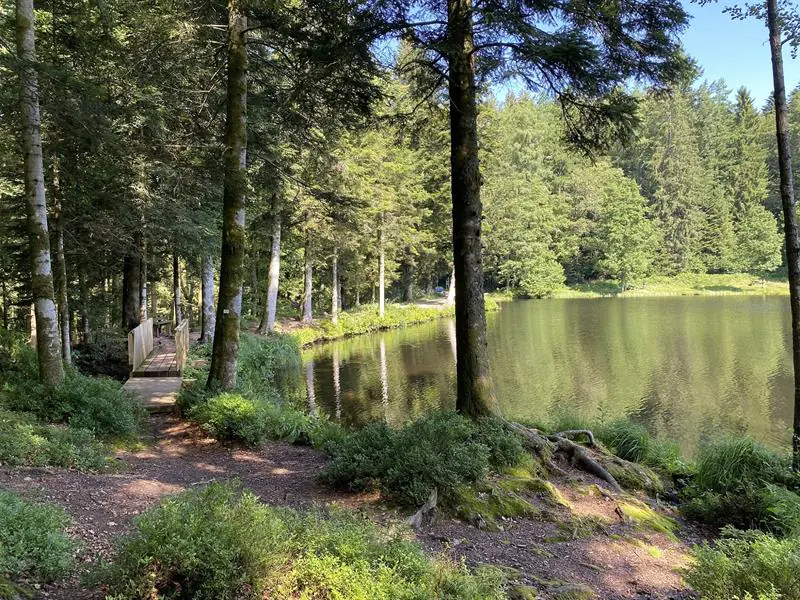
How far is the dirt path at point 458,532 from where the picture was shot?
3879 millimetres

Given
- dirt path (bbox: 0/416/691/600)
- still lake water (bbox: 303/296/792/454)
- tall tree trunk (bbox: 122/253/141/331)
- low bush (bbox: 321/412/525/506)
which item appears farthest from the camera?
tall tree trunk (bbox: 122/253/141/331)

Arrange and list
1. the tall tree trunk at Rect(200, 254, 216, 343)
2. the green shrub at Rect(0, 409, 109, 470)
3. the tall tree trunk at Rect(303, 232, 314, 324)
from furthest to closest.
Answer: the tall tree trunk at Rect(303, 232, 314, 324), the tall tree trunk at Rect(200, 254, 216, 343), the green shrub at Rect(0, 409, 109, 470)

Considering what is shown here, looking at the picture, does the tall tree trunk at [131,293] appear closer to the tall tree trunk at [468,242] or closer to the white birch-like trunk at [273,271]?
the white birch-like trunk at [273,271]

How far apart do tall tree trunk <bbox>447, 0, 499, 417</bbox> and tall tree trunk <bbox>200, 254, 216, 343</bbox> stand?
1048cm

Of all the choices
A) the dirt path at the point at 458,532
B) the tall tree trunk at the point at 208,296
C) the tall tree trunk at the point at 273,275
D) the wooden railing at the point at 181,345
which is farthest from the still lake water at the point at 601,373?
the dirt path at the point at 458,532

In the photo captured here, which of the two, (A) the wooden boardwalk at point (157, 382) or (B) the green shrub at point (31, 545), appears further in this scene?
(A) the wooden boardwalk at point (157, 382)

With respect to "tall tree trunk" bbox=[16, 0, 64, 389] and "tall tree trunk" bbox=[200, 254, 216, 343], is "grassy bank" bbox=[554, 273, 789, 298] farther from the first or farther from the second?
"tall tree trunk" bbox=[16, 0, 64, 389]

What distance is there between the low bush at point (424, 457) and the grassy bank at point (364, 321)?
16157 mm

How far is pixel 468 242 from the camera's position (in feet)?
21.8

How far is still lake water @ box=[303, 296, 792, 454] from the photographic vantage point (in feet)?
41.1

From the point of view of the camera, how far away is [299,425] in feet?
27.7

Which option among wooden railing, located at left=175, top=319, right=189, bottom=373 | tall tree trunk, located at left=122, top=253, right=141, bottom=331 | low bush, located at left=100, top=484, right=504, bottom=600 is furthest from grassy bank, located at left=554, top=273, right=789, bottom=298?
low bush, located at left=100, top=484, right=504, bottom=600

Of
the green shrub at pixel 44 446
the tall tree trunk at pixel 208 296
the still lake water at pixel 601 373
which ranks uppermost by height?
the tall tree trunk at pixel 208 296

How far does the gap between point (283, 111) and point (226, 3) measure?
1850 mm
